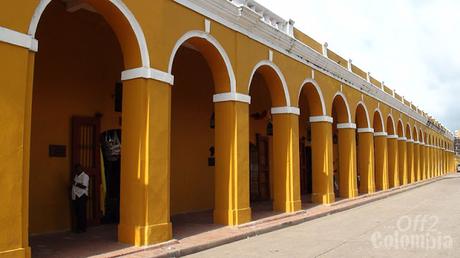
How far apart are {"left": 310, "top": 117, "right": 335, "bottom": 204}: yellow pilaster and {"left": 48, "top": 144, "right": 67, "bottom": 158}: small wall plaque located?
824cm

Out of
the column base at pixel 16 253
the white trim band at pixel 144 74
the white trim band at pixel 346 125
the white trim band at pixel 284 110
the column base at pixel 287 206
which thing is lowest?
the column base at pixel 287 206

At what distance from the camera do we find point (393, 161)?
23516mm

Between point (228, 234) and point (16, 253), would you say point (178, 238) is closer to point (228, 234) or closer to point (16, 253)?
point (228, 234)

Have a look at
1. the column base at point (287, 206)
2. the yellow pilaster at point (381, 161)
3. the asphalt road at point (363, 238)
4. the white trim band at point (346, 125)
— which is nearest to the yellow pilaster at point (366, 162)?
the yellow pilaster at point (381, 161)

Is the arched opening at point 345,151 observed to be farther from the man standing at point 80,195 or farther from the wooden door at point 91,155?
the man standing at point 80,195

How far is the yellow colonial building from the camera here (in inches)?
230

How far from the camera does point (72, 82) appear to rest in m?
9.27

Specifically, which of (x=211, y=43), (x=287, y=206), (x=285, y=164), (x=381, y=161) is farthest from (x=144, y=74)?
(x=381, y=161)

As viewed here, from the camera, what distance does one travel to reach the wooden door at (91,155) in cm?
934

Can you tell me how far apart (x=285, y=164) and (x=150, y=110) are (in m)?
5.57

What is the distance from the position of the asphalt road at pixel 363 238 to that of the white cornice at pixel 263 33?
464cm

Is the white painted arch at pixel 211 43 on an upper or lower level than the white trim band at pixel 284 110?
upper

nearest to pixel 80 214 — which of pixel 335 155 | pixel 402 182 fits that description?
pixel 335 155

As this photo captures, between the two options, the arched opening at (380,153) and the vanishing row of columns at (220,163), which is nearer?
the vanishing row of columns at (220,163)
